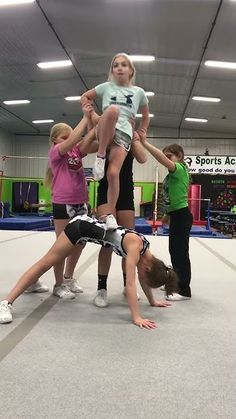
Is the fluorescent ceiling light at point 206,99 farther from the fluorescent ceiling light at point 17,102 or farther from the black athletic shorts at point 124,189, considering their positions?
the black athletic shorts at point 124,189

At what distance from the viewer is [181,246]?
243 cm

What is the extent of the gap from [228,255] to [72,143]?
243 cm

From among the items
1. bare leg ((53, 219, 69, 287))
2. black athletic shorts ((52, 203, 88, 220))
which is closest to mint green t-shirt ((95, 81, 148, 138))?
black athletic shorts ((52, 203, 88, 220))

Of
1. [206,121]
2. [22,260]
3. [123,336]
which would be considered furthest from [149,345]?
[206,121]

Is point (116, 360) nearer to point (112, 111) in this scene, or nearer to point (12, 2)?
point (112, 111)

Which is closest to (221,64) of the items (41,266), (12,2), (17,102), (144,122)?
(12,2)

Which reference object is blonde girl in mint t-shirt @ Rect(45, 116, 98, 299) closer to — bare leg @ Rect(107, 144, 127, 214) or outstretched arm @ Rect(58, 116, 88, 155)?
outstretched arm @ Rect(58, 116, 88, 155)

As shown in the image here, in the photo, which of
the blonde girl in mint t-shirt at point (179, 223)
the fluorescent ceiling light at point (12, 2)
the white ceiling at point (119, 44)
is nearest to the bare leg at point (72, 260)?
the blonde girl in mint t-shirt at point (179, 223)

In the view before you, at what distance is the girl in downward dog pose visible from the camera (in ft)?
6.28

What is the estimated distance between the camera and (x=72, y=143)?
2.14 meters

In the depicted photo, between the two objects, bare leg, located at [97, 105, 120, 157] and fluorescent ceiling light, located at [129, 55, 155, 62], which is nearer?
bare leg, located at [97, 105, 120, 157]

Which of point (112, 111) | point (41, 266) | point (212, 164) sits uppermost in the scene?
point (212, 164)

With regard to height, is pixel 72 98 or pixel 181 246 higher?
pixel 72 98

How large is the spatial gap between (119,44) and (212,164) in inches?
156
